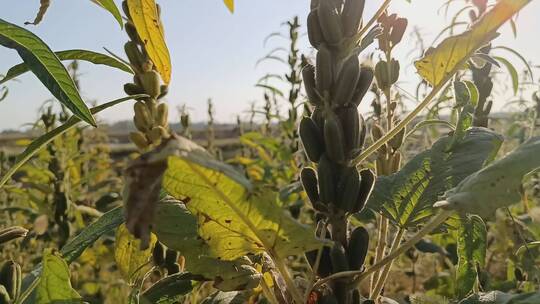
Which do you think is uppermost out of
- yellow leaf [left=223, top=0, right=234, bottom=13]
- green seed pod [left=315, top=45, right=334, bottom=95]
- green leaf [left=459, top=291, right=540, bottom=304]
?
yellow leaf [left=223, top=0, right=234, bottom=13]

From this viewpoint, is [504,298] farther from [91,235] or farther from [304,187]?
[91,235]

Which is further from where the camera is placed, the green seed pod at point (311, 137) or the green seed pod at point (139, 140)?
the green seed pod at point (139, 140)

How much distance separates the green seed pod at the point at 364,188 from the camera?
0.74m

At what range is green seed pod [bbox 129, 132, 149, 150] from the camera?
94 centimetres

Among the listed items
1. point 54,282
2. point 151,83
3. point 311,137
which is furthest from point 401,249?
point 151,83

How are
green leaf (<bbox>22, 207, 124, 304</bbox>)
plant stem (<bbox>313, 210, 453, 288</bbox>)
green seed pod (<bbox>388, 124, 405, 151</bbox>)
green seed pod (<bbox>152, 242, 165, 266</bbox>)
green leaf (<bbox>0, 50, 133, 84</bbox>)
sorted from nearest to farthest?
plant stem (<bbox>313, 210, 453, 288</bbox>) < green leaf (<bbox>22, 207, 124, 304</bbox>) < green leaf (<bbox>0, 50, 133, 84</bbox>) < green seed pod (<bbox>152, 242, 165, 266</bbox>) < green seed pod (<bbox>388, 124, 405, 151</bbox>)

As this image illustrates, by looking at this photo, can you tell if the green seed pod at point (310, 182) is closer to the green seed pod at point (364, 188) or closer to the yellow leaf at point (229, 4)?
the green seed pod at point (364, 188)

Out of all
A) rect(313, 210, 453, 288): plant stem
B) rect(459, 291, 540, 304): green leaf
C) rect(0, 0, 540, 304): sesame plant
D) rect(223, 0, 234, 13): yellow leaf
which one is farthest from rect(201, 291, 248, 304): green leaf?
rect(223, 0, 234, 13): yellow leaf

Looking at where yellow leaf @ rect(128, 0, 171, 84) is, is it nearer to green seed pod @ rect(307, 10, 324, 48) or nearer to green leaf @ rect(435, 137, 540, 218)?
green seed pod @ rect(307, 10, 324, 48)

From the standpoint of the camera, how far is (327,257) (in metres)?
0.74

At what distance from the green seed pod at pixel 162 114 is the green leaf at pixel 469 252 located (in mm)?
538

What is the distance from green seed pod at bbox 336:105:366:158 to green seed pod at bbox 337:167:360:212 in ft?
0.08

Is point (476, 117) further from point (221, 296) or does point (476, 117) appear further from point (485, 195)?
point (485, 195)

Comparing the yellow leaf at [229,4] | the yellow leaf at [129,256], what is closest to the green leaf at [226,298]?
the yellow leaf at [129,256]
